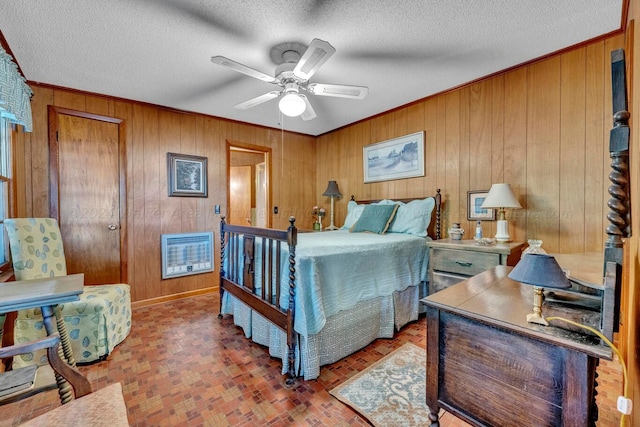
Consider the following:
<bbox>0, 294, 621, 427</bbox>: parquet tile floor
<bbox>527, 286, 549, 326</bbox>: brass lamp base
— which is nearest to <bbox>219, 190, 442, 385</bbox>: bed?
<bbox>0, 294, 621, 427</bbox>: parquet tile floor

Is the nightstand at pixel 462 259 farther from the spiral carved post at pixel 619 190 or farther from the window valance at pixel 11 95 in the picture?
the window valance at pixel 11 95

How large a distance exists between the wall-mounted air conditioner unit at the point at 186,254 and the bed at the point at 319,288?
0.99 m

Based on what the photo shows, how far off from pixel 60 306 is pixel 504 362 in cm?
249

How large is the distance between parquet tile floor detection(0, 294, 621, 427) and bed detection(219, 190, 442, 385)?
0.11 m

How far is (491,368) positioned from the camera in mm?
976

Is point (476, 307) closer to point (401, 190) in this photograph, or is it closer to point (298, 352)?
point (298, 352)

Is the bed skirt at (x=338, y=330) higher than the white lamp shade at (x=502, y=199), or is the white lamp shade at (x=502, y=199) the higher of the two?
the white lamp shade at (x=502, y=199)

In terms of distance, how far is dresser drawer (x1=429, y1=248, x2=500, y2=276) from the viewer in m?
2.22

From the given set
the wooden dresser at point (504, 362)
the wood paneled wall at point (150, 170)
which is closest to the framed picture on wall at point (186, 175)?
the wood paneled wall at point (150, 170)

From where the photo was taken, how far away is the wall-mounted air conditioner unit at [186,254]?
3.41 metres

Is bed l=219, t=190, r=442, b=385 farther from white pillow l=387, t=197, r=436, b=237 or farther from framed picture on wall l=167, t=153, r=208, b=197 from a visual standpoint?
framed picture on wall l=167, t=153, r=208, b=197

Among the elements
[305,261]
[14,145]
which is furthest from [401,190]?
[14,145]

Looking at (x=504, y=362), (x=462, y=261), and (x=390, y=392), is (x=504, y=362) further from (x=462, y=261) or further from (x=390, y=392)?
(x=462, y=261)

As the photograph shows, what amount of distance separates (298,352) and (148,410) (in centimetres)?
90
